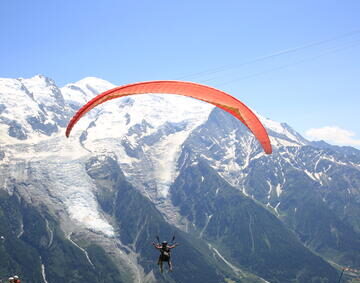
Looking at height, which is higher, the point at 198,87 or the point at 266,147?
the point at 198,87

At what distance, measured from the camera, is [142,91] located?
112 ft

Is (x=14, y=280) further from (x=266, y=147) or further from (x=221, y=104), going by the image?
(x=266, y=147)

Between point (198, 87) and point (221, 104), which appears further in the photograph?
point (221, 104)

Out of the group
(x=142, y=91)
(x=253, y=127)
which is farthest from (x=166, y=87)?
(x=253, y=127)

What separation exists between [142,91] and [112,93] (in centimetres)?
254

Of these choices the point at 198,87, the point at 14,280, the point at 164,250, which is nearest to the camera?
the point at 14,280

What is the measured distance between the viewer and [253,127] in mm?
37938

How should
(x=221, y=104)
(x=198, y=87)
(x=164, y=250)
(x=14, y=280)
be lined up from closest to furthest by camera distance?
(x=14, y=280) → (x=164, y=250) → (x=198, y=87) → (x=221, y=104)

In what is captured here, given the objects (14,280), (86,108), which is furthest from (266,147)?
(14,280)

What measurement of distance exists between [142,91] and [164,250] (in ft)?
40.4

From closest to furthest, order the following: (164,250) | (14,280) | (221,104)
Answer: (14,280) → (164,250) → (221,104)

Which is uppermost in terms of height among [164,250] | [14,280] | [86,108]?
[86,108]

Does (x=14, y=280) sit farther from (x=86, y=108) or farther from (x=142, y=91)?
(x=142, y=91)

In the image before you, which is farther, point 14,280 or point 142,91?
point 142,91
